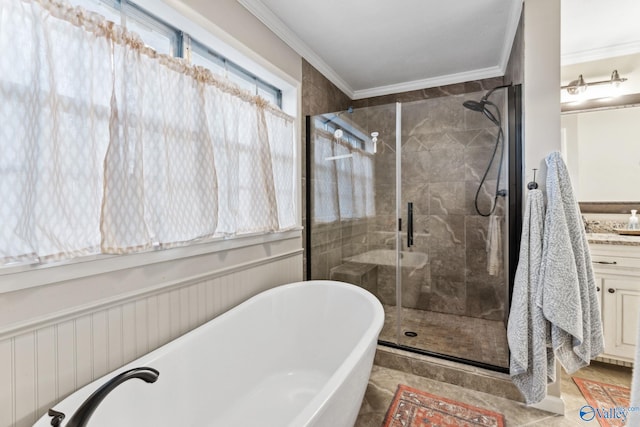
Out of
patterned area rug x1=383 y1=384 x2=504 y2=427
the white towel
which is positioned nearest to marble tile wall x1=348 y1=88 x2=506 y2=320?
patterned area rug x1=383 y1=384 x2=504 y2=427

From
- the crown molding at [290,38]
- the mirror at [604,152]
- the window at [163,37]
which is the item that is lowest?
the mirror at [604,152]

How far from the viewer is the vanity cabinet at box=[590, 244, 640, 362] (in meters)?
2.08

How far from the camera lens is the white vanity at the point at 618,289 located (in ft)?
6.83

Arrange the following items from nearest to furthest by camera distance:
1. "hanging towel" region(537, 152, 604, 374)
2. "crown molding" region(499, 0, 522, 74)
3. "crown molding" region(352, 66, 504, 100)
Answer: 1. "hanging towel" region(537, 152, 604, 374)
2. "crown molding" region(499, 0, 522, 74)
3. "crown molding" region(352, 66, 504, 100)

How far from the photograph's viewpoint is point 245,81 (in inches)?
86.3

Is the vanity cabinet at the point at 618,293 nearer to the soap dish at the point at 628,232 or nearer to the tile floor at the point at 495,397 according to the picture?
the tile floor at the point at 495,397

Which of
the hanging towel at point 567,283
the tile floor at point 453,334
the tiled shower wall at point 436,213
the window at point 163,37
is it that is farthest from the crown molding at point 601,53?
the window at point 163,37

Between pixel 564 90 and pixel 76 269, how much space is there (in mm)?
3607

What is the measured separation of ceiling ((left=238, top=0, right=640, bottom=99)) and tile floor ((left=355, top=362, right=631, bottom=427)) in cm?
240

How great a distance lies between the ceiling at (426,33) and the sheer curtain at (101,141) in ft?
2.93

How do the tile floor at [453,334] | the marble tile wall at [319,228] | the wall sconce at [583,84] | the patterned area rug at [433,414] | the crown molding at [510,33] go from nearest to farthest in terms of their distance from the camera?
1. the patterned area rug at [433,414]
2. the crown molding at [510,33]
3. the tile floor at [453,334]
4. the wall sconce at [583,84]
5. the marble tile wall at [319,228]

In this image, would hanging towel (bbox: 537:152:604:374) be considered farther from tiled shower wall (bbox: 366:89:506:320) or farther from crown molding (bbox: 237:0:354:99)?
crown molding (bbox: 237:0:354:99)

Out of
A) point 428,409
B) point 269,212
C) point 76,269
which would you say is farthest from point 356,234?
point 76,269

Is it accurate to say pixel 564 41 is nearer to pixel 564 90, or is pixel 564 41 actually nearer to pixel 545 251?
pixel 564 90
